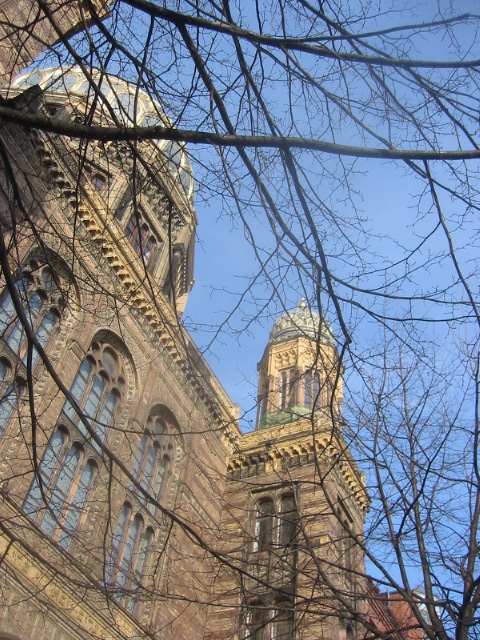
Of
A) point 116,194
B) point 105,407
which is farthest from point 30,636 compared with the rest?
point 116,194

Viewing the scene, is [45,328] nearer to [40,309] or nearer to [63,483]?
[40,309]

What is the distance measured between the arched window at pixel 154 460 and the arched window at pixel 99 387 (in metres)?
1.01

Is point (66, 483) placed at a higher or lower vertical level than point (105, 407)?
lower

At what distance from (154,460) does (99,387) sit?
2339 mm

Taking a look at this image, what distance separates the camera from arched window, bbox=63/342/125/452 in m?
12.1

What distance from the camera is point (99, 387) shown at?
42.2 feet

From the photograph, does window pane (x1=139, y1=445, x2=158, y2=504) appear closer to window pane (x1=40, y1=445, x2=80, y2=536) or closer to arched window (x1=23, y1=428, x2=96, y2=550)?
arched window (x1=23, y1=428, x2=96, y2=550)

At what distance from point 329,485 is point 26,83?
16.9 meters

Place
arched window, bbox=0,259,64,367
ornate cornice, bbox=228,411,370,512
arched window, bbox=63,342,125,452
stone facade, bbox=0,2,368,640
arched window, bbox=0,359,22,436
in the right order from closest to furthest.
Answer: stone facade, bbox=0,2,368,640 < arched window, bbox=0,359,22,436 < arched window, bbox=0,259,64,367 < arched window, bbox=63,342,125,452 < ornate cornice, bbox=228,411,370,512

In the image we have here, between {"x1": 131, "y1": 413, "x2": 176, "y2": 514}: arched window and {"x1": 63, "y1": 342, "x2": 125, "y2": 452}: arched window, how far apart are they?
1.01 m

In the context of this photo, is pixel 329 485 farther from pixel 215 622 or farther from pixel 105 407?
pixel 105 407

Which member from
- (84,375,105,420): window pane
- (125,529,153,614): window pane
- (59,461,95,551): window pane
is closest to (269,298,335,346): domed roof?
(59,461,95,551): window pane

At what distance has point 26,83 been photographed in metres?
22.0

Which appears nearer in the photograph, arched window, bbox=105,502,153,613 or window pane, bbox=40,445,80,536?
window pane, bbox=40,445,80,536
